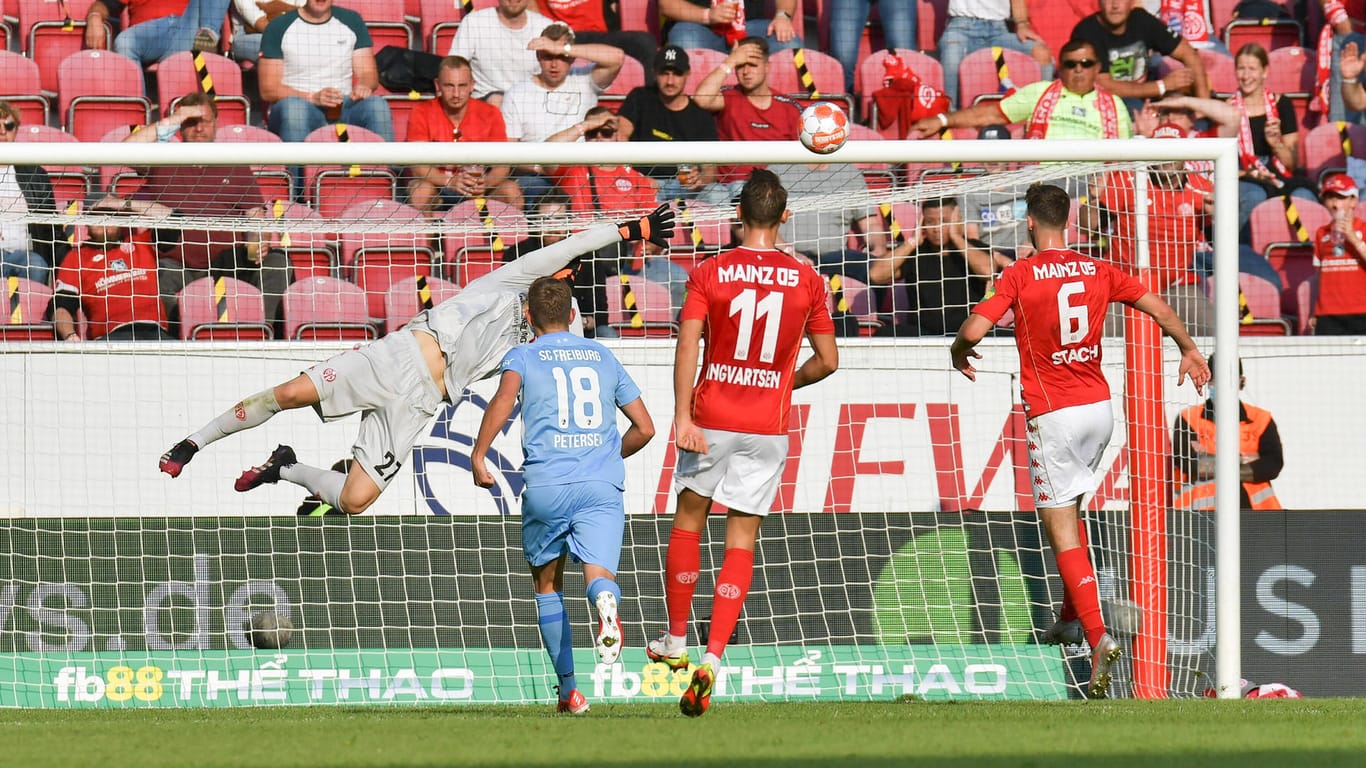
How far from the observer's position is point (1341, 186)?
37.8 ft

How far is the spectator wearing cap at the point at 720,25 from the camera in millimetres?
12680

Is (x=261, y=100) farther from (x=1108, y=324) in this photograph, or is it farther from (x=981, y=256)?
(x=1108, y=324)

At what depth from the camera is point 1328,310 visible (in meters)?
11.0

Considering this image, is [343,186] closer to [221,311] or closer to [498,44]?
[221,311]

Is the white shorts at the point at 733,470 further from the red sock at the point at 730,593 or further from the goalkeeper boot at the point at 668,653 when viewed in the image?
the goalkeeper boot at the point at 668,653

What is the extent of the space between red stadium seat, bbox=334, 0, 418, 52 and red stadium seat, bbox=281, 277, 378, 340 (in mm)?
3259

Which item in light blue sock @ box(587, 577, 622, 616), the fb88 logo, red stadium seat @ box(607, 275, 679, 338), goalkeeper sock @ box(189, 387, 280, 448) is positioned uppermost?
red stadium seat @ box(607, 275, 679, 338)

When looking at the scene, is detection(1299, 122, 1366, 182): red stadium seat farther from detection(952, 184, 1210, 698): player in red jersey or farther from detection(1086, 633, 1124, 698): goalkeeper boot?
detection(1086, 633, 1124, 698): goalkeeper boot

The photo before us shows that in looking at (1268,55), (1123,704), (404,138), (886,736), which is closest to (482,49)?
(404,138)

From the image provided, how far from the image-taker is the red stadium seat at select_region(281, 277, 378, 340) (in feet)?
32.1

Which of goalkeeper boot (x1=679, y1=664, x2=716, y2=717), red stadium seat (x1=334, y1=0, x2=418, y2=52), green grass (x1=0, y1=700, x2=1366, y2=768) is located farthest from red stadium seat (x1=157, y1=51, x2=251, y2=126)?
goalkeeper boot (x1=679, y1=664, x2=716, y2=717)

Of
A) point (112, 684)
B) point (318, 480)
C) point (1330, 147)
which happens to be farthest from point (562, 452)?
point (1330, 147)

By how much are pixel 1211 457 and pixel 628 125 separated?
4.96 metres

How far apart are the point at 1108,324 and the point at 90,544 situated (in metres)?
5.91
